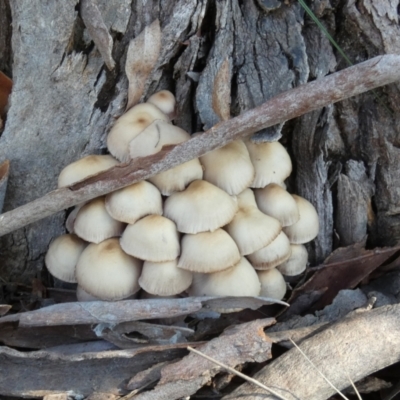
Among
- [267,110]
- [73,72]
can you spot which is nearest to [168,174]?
[267,110]

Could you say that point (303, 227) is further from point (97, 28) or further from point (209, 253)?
point (97, 28)

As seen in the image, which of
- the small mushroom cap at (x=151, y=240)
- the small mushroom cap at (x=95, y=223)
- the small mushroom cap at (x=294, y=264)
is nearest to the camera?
the small mushroom cap at (x=151, y=240)

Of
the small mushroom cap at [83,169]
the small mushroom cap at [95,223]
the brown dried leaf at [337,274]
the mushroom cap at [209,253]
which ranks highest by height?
the small mushroom cap at [83,169]

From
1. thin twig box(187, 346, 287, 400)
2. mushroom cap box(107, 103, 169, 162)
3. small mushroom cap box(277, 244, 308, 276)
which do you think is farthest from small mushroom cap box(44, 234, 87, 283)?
small mushroom cap box(277, 244, 308, 276)

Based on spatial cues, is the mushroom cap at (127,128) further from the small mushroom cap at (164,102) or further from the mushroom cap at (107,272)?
the mushroom cap at (107,272)

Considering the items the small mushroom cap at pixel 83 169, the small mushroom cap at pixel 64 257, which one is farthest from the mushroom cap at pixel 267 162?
the small mushroom cap at pixel 64 257

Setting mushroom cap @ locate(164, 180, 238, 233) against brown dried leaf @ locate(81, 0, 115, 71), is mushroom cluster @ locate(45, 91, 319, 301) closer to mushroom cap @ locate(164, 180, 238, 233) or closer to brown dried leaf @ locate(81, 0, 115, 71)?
mushroom cap @ locate(164, 180, 238, 233)
